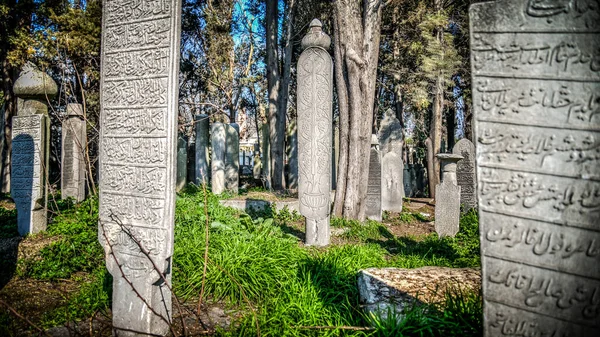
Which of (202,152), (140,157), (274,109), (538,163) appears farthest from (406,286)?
(274,109)

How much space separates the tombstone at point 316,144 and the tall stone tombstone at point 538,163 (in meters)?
4.22

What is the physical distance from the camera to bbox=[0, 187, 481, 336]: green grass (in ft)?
8.33

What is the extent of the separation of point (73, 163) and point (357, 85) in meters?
7.09

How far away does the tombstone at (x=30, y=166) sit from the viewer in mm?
5992

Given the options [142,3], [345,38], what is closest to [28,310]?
[142,3]

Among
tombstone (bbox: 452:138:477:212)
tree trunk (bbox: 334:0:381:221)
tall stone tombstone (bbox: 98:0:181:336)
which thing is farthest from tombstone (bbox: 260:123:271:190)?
tall stone tombstone (bbox: 98:0:181:336)

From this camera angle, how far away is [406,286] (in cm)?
313

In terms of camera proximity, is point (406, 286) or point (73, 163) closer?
point (406, 286)

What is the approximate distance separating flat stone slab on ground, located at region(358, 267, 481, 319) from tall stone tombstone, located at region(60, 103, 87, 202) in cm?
799

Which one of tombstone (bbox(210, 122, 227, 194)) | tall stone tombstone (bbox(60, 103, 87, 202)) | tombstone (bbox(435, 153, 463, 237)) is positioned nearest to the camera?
tombstone (bbox(435, 153, 463, 237))

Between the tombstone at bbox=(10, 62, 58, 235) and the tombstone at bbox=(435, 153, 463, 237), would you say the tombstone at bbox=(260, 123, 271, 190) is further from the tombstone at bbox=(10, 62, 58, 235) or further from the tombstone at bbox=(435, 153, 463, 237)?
the tombstone at bbox=(10, 62, 58, 235)

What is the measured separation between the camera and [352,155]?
8.19m

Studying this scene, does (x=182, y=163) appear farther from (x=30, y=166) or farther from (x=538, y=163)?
(x=538, y=163)

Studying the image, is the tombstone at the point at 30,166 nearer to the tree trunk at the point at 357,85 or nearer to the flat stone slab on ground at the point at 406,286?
the flat stone slab on ground at the point at 406,286
